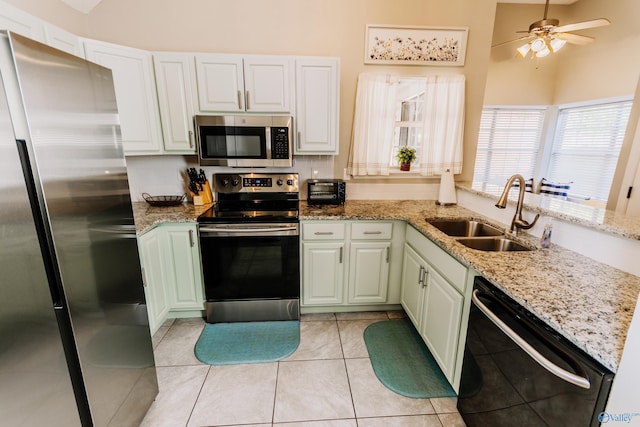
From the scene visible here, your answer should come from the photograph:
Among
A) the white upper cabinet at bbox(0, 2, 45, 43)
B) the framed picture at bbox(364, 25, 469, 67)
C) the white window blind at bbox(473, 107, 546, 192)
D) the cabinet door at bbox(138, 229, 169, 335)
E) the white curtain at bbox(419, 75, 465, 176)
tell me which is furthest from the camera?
the white window blind at bbox(473, 107, 546, 192)

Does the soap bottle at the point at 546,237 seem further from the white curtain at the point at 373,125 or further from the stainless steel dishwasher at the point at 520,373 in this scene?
the white curtain at the point at 373,125

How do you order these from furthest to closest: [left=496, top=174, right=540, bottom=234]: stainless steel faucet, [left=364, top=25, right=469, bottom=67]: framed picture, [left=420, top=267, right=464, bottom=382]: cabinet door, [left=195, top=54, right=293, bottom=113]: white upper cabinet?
[left=364, top=25, right=469, bottom=67]: framed picture, [left=195, top=54, right=293, bottom=113]: white upper cabinet, [left=496, top=174, right=540, bottom=234]: stainless steel faucet, [left=420, top=267, right=464, bottom=382]: cabinet door

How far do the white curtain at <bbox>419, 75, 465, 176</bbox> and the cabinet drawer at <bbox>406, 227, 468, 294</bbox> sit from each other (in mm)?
945

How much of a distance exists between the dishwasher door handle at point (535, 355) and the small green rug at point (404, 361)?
81 centimetres

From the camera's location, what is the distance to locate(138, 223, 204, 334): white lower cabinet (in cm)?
212

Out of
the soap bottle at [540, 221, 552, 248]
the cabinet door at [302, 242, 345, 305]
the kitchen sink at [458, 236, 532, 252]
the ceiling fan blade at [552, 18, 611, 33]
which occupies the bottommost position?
the cabinet door at [302, 242, 345, 305]

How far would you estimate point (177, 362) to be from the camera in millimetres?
2037

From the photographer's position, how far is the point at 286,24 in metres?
2.56

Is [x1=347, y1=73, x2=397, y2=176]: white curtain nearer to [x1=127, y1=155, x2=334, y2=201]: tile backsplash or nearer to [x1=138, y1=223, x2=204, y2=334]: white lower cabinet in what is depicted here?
[x1=127, y1=155, x2=334, y2=201]: tile backsplash

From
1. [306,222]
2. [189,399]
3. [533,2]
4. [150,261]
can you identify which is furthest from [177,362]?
[533,2]

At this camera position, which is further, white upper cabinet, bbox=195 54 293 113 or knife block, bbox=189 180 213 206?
knife block, bbox=189 180 213 206

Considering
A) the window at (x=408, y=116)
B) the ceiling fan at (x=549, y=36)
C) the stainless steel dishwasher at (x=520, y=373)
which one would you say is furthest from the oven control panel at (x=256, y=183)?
the ceiling fan at (x=549, y=36)

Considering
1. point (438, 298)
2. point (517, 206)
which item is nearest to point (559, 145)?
point (517, 206)

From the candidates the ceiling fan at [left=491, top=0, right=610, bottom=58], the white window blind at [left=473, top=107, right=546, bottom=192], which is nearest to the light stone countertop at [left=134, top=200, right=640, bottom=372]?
the ceiling fan at [left=491, top=0, right=610, bottom=58]
